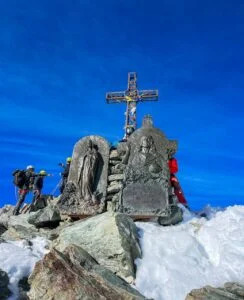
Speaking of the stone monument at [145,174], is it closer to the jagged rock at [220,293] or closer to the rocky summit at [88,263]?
the rocky summit at [88,263]

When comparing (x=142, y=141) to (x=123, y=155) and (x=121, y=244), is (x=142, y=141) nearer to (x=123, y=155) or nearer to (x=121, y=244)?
(x=123, y=155)

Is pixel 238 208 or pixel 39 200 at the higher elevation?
pixel 39 200

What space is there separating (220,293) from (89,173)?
7.25 metres

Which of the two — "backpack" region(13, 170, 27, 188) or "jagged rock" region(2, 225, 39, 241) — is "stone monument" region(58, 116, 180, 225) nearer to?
"jagged rock" region(2, 225, 39, 241)

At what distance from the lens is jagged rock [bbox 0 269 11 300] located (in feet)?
26.8

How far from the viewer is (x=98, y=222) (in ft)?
35.6

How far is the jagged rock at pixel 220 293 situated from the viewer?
7.63 meters

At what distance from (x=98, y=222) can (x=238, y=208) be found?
4.29 metres

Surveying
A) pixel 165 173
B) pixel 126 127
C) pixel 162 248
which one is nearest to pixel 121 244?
pixel 162 248

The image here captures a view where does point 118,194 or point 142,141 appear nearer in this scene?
point 118,194

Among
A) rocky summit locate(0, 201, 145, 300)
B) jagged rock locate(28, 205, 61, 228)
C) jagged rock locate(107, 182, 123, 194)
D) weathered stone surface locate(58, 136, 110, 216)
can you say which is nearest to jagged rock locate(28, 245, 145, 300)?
rocky summit locate(0, 201, 145, 300)

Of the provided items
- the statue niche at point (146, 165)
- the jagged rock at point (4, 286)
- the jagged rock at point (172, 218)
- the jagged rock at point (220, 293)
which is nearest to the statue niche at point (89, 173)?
the statue niche at point (146, 165)

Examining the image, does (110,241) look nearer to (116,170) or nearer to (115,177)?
(115,177)

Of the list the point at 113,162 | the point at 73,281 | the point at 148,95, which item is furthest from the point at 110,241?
the point at 148,95
